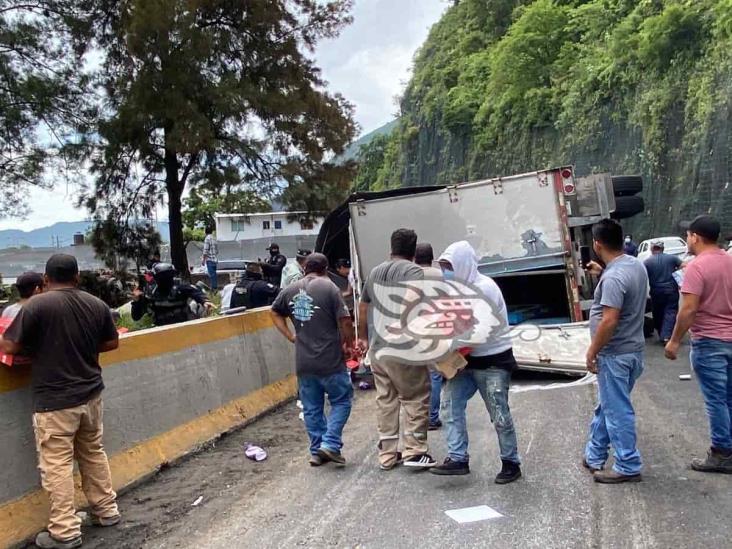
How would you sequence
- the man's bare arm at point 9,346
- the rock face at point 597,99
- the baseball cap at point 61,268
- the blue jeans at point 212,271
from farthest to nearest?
the rock face at point 597,99 → the blue jeans at point 212,271 → the baseball cap at point 61,268 → the man's bare arm at point 9,346

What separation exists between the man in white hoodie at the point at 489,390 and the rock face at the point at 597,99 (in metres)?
19.5

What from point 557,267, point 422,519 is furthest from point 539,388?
point 422,519

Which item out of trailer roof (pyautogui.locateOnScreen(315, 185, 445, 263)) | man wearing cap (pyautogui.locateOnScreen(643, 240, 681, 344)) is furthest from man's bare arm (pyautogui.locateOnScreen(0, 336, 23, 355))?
man wearing cap (pyautogui.locateOnScreen(643, 240, 681, 344))

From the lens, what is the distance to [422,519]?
14.7 feet

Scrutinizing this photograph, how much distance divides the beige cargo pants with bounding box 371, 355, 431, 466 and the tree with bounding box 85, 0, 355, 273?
48.6 feet

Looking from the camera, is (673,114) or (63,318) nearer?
(63,318)

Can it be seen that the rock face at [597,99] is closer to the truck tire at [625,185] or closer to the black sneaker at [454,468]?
the truck tire at [625,185]

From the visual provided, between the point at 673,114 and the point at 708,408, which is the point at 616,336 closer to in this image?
the point at 708,408

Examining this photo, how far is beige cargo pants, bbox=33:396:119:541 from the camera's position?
14.4 ft

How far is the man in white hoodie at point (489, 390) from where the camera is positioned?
16.6ft

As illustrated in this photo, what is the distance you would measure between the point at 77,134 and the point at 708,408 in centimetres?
1846

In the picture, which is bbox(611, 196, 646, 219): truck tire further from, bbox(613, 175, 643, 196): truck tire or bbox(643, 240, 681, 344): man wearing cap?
bbox(643, 240, 681, 344): man wearing cap

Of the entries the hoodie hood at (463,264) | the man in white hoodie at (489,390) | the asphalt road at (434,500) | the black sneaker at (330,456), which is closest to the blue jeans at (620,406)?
the asphalt road at (434,500)
